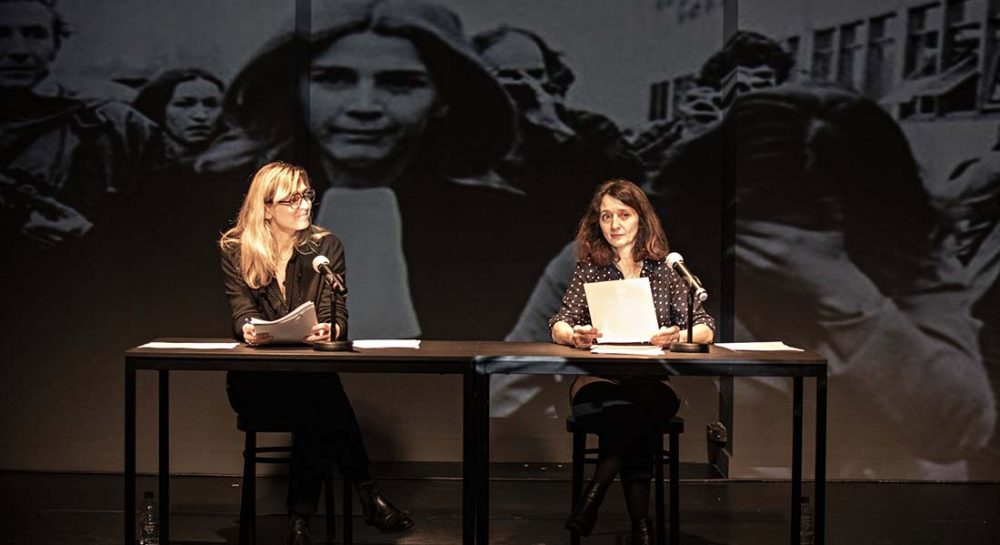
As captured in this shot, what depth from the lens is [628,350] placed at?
14.1ft

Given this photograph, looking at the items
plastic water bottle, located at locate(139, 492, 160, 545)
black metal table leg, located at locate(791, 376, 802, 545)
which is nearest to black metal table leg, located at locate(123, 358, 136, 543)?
plastic water bottle, located at locate(139, 492, 160, 545)

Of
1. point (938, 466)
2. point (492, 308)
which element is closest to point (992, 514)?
point (938, 466)

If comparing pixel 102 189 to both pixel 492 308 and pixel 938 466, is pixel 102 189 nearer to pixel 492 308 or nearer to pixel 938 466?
pixel 492 308

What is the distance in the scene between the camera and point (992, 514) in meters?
5.38

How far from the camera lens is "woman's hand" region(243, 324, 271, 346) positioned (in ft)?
14.4

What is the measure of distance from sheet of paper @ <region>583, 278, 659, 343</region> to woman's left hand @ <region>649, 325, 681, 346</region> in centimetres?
2

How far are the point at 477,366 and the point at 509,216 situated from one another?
228cm

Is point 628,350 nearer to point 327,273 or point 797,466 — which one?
point 797,466

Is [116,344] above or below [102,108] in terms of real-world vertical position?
below

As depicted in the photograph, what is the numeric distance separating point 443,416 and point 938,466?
8.28 feet

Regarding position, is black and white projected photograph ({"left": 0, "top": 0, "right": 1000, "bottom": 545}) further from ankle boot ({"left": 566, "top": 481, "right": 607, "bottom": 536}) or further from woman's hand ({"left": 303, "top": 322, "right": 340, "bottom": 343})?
woman's hand ({"left": 303, "top": 322, "right": 340, "bottom": 343})

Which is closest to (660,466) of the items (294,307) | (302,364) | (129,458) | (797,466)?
(797,466)

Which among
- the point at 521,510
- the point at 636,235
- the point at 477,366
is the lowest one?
the point at 521,510

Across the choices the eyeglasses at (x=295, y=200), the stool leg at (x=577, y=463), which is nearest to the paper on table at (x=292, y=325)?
the eyeglasses at (x=295, y=200)
